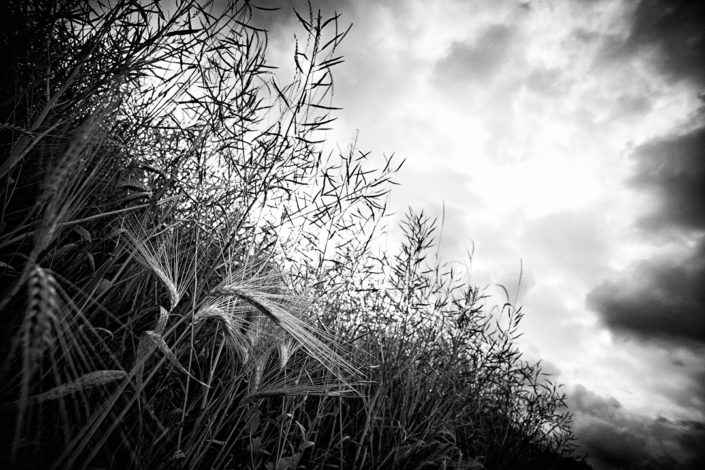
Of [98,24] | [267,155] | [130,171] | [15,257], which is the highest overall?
[98,24]

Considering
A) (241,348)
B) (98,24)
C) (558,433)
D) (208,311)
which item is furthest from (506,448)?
(98,24)

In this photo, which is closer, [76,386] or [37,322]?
[37,322]

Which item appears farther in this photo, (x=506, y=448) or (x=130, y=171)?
(x=506, y=448)

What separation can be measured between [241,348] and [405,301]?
1713 millimetres

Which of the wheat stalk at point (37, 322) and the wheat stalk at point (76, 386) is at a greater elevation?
the wheat stalk at point (37, 322)

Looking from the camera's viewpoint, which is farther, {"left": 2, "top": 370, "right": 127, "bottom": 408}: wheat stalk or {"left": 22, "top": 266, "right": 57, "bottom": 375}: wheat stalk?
{"left": 2, "top": 370, "right": 127, "bottom": 408}: wheat stalk

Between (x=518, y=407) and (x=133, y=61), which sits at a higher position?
(x=133, y=61)

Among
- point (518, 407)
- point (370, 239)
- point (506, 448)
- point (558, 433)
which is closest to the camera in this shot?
point (370, 239)

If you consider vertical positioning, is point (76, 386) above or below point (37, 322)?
below

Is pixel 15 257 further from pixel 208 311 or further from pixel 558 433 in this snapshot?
pixel 558 433

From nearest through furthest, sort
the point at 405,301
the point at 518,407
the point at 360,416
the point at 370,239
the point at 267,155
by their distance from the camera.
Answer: the point at 267,155 → the point at 360,416 → the point at 370,239 → the point at 405,301 → the point at 518,407

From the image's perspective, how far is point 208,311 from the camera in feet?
3.41

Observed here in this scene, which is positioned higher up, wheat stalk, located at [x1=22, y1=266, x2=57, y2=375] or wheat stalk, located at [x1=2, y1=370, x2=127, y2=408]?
wheat stalk, located at [x1=22, y1=266, x2=57, y2=375]

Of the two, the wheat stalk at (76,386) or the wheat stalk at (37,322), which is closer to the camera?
the wheat stalk at (37,322)
